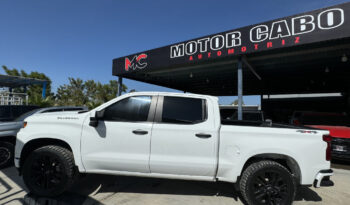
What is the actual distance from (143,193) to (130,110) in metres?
1.58

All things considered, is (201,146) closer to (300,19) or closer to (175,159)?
(175,159)

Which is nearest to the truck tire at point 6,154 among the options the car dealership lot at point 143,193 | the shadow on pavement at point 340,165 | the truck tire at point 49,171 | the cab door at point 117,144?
the car dealership lot at point 143,193

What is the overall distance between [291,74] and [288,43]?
6366 mm

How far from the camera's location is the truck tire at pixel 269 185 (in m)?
2.58

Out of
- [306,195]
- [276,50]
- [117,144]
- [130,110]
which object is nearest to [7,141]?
[117,144]

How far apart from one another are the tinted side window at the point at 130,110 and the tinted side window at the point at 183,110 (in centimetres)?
34

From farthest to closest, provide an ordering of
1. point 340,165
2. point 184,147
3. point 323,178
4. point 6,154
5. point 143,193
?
point 340,165 < point 6,154 < point 143,193 < point 184,147 < point 323,178

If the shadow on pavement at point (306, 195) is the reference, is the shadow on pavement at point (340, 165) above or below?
below

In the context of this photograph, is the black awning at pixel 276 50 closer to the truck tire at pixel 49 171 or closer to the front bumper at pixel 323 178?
the front bumper at pixel 323 178

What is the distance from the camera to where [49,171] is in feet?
→ 9.30

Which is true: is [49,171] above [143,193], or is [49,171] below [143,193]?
above

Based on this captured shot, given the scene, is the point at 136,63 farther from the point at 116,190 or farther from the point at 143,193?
the point at 143,193

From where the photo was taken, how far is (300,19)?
18.2 ft

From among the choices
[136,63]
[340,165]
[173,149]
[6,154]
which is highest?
[136,63]
